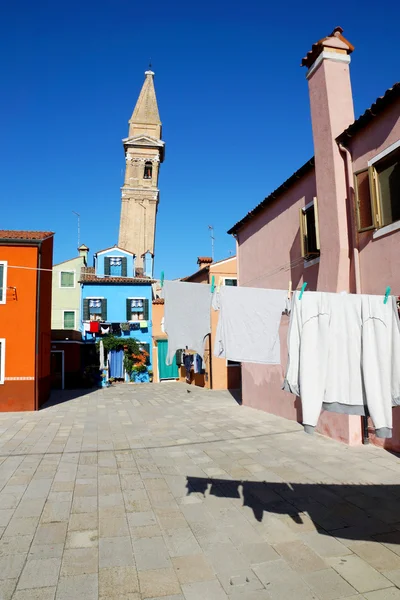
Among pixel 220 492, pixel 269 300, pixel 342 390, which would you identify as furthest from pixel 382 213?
pixel 220 492

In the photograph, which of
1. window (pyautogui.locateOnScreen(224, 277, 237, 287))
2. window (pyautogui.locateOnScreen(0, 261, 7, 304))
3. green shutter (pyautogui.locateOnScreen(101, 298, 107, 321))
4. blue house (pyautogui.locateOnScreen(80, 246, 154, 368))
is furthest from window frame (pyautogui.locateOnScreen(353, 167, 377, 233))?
green shutter (pyautogui.locateOnScreen(101, 298, 107, 321))

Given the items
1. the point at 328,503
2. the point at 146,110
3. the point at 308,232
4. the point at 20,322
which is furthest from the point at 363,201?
the point at 146,110

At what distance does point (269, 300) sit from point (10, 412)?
37.2 feet

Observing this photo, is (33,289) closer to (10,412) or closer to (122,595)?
(10,412)

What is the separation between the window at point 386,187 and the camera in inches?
264

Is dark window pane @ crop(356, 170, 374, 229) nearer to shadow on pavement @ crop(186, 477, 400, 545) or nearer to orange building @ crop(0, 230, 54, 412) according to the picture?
shadow on pavement @ crop(186, 477, 400, 545)

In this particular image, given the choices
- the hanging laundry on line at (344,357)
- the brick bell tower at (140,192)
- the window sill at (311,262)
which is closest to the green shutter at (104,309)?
the brick bell tower at (140,192)

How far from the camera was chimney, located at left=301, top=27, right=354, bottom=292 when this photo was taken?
7805 millimetres

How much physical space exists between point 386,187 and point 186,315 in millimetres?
4434

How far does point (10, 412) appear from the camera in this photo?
12961mm

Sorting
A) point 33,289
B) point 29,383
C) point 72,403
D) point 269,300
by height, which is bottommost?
point 72,403

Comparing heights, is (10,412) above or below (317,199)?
below

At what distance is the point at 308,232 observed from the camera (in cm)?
943

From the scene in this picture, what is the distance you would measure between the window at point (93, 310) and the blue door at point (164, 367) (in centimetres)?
374
